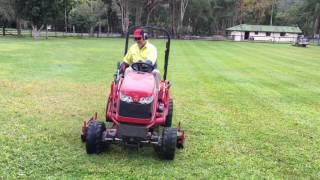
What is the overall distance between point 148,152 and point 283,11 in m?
105

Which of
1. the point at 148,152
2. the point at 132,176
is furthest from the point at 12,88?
the point at 132,176

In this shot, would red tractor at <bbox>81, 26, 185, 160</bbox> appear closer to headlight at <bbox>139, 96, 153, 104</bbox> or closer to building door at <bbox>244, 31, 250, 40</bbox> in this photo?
headlight at <bbox>139, 96, 153, 104</bbox>

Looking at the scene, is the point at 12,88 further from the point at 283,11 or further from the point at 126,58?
the point at 283,11

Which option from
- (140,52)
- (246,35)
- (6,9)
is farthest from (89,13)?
(140,52)

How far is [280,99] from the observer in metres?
12.2

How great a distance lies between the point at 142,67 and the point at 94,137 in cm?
123

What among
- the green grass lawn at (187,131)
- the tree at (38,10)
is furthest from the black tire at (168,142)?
the tree at (38,10)

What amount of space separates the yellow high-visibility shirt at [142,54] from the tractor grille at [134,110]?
1272mm

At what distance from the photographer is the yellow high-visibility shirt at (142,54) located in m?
7.10

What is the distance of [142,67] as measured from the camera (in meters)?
6.56

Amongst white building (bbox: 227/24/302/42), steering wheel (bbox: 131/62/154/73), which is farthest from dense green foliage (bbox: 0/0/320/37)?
steering wheel (bbox: 131/62/154/73)

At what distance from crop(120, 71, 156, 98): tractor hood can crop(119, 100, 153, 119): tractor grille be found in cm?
13

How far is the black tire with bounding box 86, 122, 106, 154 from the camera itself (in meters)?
6.08

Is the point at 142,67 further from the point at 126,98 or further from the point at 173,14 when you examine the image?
the point at 173,14
